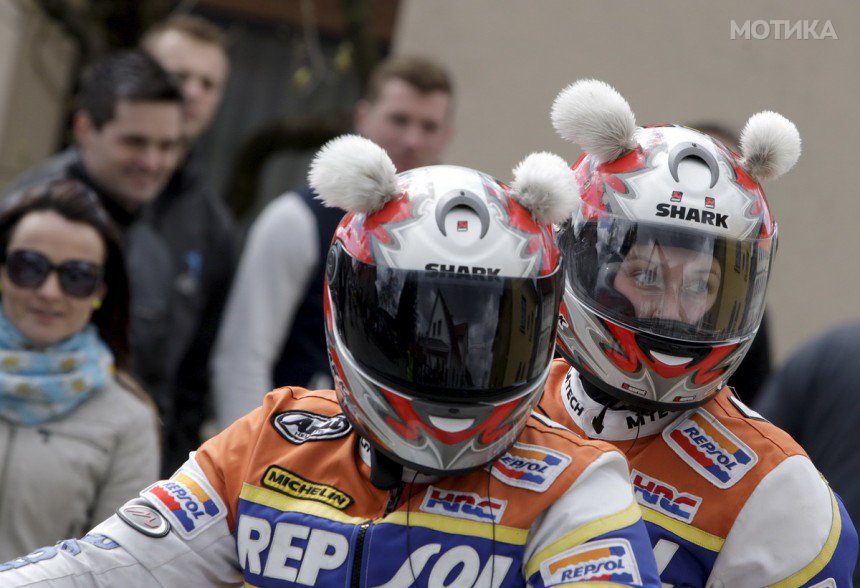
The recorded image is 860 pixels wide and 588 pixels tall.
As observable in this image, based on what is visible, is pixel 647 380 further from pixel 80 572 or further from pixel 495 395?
pixel 80 572

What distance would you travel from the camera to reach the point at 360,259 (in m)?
2.79

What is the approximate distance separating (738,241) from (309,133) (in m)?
6.13

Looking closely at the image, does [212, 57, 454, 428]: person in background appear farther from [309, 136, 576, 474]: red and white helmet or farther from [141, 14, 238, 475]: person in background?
[309, 136, 576, 474]: red and white helmet

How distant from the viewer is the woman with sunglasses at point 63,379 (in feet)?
13.6

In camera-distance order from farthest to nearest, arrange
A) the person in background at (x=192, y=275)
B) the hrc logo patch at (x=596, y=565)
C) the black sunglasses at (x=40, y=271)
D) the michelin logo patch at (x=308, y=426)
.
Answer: the person in background at (x=192, y=275) < the black sunglasses at (x=40, y=271) < the michelin logo patch at (x=308, y=426) < the hrc logo patch at (x=596, y=565)

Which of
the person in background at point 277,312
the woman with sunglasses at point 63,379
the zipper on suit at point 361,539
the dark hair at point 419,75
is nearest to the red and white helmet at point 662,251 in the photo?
the zipper on suit at point 361,539

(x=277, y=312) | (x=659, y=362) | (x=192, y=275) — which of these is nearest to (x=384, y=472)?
(x=659, y=362)

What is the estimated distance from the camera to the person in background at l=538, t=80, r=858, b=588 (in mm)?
2959

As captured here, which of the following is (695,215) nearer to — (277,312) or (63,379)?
(63,379)

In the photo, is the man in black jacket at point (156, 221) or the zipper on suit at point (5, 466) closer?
the zipper on suit at point (5, 466)

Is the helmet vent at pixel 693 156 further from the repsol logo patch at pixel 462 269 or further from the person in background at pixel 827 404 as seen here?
the person in background at pixel 827 404

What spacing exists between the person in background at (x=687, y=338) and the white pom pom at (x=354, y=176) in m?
0.61

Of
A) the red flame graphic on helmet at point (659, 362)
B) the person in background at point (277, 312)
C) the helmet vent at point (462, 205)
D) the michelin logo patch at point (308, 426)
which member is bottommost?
the person in background at point (277, 312)

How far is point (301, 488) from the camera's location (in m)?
2.85
